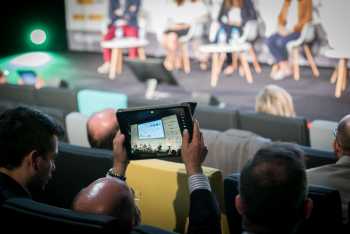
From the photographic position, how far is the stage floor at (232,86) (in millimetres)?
5242

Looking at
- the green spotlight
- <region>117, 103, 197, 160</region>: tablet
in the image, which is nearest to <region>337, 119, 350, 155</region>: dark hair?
<region>117, 103, 197, 160</region>: tablet

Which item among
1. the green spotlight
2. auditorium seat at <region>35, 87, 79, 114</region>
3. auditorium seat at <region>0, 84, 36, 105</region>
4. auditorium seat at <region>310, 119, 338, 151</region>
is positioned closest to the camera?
auditorium seat at <region>310, 119, 338, 151</region>

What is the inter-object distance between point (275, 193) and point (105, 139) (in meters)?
1.30

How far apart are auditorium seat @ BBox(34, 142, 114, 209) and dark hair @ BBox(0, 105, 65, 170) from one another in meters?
0.49

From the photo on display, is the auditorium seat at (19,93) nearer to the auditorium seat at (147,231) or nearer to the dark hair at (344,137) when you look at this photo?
the dark hair at (344,137)

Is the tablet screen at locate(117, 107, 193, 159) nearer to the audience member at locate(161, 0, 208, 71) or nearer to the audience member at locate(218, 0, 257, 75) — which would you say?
the audience member at locate(218, 0, 257, 75)

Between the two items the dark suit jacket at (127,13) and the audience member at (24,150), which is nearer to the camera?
the audience member at (24,150)

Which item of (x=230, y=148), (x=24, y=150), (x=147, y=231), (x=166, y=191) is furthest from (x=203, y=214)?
(x=230, y=148)

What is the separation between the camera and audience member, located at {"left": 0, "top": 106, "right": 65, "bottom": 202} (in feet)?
4.62

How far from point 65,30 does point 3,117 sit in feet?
26.4

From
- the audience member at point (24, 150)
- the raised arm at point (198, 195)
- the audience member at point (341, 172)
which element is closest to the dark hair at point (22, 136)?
the audience member at point (24, 150)

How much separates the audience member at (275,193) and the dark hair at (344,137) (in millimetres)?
857

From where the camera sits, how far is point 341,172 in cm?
165

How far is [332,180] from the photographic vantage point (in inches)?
65.0
